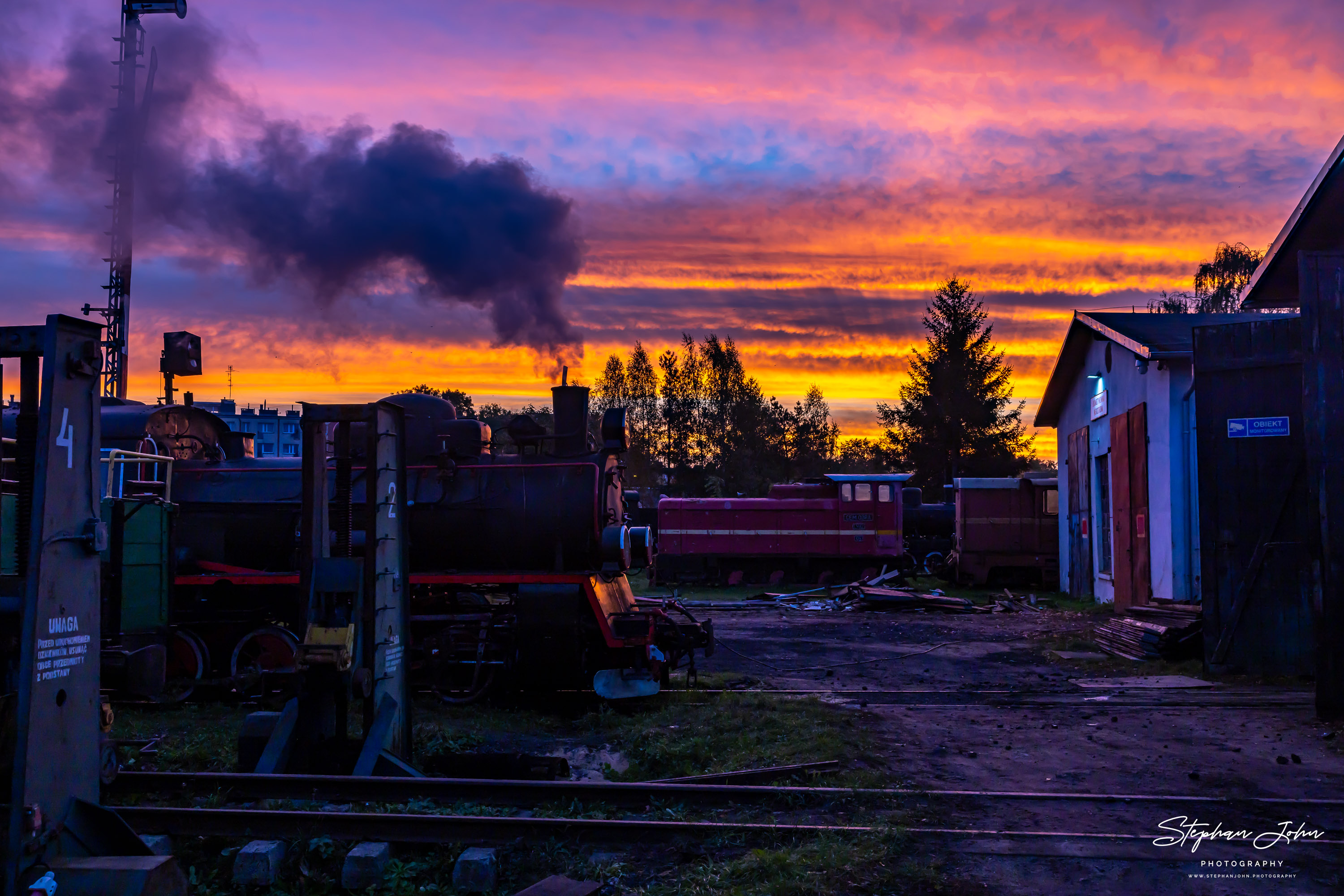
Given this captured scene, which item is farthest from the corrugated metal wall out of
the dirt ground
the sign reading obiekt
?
the sign reading obiekt

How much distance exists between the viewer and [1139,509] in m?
16.0

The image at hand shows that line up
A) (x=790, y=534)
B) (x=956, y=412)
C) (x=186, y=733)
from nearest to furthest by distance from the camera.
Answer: (x=186, y=733) → (x=790, y=534) → (x=956, y=412)

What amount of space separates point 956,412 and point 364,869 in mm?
48392

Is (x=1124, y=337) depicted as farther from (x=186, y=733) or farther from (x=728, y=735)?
(x=186, y=733)

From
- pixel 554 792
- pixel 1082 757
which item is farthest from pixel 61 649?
pixel 1082 757

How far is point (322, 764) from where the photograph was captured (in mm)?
7020

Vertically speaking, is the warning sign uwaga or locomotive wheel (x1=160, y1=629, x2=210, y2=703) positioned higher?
the warning sign uwaga

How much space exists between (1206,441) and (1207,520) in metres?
0.91

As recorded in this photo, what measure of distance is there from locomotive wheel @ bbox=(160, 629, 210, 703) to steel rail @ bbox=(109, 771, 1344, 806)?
4842mm

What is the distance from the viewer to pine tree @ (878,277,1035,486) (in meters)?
50.5

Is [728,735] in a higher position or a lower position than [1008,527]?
lower

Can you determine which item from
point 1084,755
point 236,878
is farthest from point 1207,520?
point 236,878

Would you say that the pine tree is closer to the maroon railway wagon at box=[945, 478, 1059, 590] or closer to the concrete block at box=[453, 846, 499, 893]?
the maroon railway wagon at box=[945, 478, 1059, 590]

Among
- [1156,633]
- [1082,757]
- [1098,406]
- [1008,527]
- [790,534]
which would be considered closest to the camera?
[1082,757]
